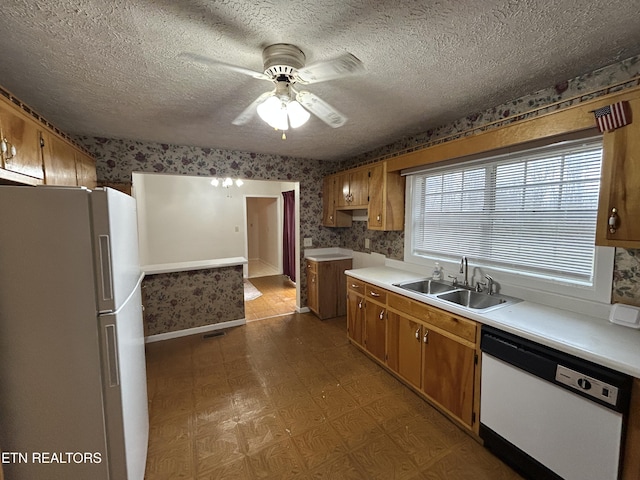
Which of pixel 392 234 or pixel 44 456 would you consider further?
pixel 392 234

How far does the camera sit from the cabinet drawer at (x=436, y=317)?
1813 mm

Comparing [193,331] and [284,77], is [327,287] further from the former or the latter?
[284,77]

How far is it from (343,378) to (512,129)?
2.48 meters

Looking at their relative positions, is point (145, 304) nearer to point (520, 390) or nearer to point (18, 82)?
point (18, 82)

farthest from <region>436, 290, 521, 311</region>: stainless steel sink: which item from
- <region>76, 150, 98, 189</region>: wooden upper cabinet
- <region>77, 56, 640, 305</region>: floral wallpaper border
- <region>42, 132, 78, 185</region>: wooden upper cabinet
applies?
<region>76, 150, 98, 189</region>: wooden upper cabinet

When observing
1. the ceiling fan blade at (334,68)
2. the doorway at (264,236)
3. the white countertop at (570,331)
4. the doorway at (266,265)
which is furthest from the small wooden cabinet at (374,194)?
the doorway at (264,236)

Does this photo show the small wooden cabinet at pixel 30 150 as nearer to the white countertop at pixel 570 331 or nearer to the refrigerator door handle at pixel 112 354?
the refrigerator door handle at pixel 112 354

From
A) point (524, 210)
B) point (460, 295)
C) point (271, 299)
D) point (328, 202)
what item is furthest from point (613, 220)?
point (271, 299)

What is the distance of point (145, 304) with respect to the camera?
128 inches

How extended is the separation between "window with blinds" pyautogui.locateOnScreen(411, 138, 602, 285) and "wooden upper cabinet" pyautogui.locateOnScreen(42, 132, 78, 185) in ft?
10.2

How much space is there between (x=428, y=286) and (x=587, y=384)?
1405mm

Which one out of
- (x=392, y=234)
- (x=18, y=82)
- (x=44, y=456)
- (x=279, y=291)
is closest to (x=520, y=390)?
(x=392, y=234)

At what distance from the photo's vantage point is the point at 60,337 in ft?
3.49

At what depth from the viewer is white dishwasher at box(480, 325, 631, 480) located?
1230mm
